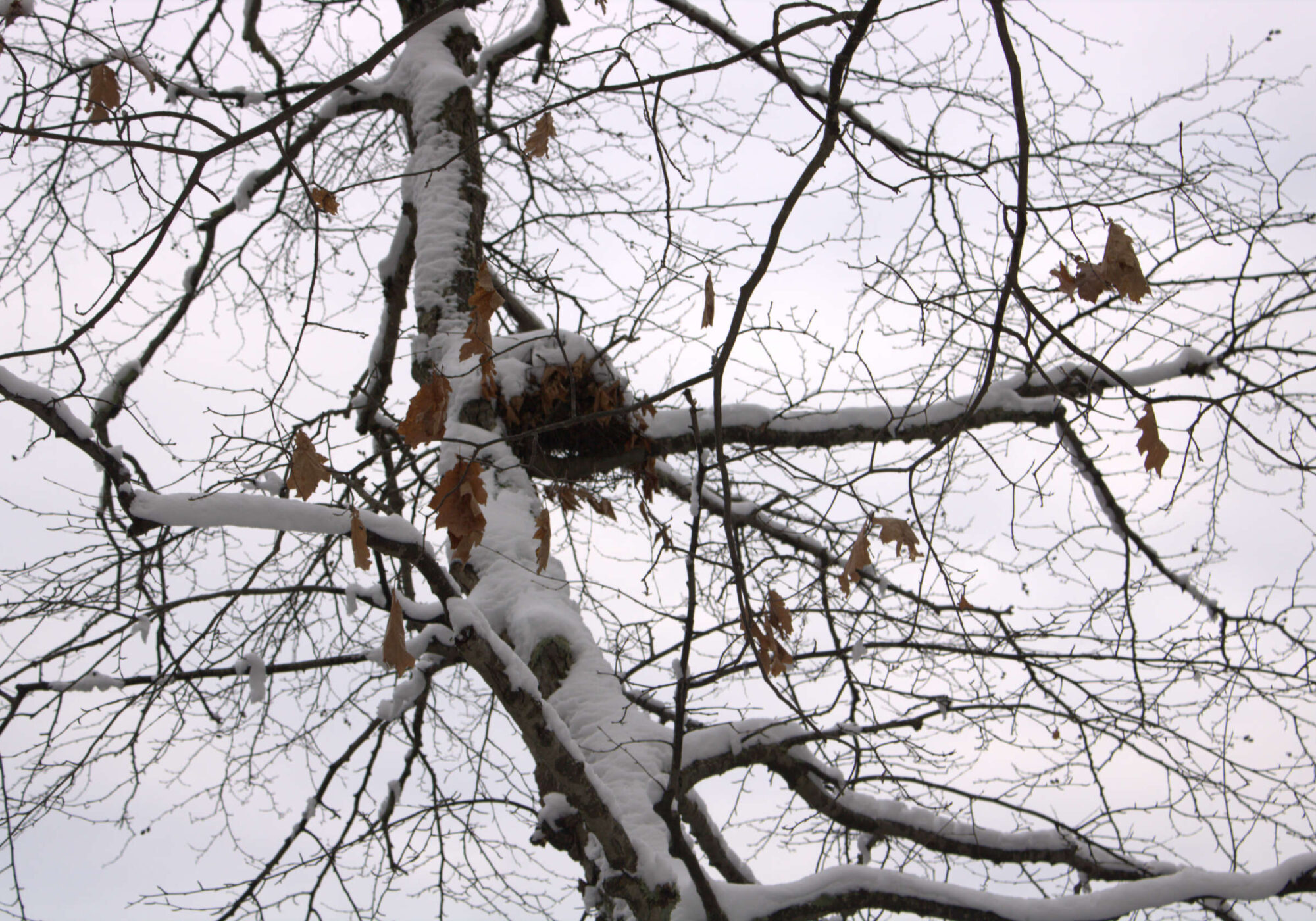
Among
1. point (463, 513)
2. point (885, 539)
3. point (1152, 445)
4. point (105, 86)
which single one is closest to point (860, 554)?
point (885, 539)

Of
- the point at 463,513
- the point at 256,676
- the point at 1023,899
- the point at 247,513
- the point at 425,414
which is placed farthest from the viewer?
the point at 256,676

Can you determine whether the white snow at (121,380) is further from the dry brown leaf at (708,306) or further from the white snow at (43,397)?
the dry brown leaf at (708,306)

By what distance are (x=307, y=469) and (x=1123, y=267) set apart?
2118mm

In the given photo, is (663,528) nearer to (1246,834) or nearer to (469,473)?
(469,473)

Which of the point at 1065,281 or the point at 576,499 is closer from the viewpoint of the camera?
the point at 1065,281

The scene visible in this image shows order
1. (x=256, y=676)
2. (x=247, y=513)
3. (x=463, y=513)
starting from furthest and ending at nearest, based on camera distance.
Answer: (x=256, y=676) → (x=463, y=513) → (x=247, y=513)

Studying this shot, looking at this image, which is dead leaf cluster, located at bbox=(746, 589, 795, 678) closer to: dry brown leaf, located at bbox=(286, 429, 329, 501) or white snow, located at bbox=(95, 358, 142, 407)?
dry brown leaf, located at bbox=(286, 429, 329, 501)

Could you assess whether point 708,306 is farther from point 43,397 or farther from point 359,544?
point 43,397

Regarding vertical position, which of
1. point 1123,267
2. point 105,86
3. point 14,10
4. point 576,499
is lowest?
point 1123,267

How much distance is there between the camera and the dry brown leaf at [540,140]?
289 centimetres

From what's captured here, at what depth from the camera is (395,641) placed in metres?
1.94

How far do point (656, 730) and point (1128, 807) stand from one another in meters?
1.75

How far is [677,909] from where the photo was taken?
2234 mm

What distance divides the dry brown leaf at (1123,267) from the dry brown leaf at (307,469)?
2022 mm
